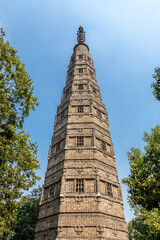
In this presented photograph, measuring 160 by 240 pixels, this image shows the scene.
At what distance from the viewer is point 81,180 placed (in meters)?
16.0

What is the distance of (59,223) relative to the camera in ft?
44.4

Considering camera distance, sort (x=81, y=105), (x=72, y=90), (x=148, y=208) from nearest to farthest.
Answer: (x=148, y=208), (x=81, y=105), (x=72, y=90)

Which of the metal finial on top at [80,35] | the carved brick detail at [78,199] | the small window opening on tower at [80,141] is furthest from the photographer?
the metal finial on top at [80,35]

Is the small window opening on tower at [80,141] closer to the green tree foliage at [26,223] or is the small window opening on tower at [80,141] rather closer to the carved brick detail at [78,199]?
the carved brick detail at [78,199]

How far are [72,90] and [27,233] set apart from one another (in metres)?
20.1

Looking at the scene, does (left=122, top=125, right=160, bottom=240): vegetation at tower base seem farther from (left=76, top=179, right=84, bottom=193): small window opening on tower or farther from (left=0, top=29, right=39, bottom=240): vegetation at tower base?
(left=0, top=29, right=39, bottom=240): vegetation at tower base

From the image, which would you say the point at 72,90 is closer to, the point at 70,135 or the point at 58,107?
the point at 58,107

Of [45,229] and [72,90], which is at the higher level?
[72,90]

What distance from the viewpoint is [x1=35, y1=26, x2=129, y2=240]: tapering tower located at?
537 inches

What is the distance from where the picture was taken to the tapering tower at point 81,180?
537 inches

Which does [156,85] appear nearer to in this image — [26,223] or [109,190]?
[109,190]

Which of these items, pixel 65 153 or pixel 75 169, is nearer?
pixel 75 169

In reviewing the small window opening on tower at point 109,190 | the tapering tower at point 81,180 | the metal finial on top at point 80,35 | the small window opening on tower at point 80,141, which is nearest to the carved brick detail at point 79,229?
the tapering tower at point 81,180

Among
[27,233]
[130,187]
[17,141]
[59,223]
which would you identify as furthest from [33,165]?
[27,233]
